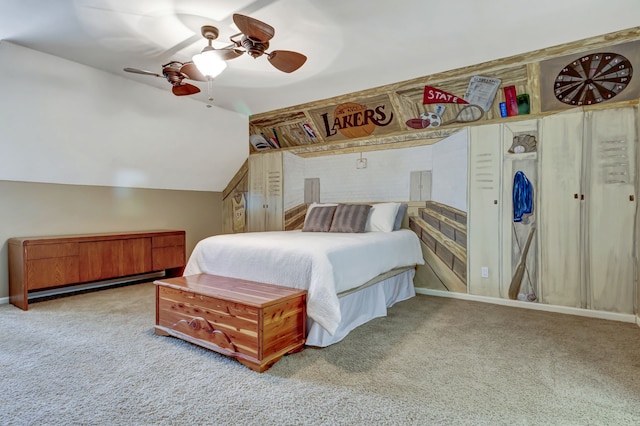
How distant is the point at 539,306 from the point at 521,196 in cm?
107

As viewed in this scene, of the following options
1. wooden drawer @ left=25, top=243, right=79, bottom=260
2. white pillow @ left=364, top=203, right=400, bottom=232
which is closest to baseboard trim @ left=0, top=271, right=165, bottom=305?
wooden drawer @ left=25, top=243, right=79, bottom=260

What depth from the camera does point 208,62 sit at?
2529 millimetres

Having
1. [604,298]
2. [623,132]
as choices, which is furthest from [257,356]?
[623,132]

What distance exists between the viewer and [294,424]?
1.58 meters

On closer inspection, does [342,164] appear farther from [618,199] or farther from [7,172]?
[7,172]

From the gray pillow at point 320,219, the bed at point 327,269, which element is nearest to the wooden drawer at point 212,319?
the bed at point 327,269

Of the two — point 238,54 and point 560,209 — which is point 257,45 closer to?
point 238,54

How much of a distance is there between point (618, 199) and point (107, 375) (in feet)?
13.3

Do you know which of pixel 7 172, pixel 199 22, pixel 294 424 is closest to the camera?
pixel 294 424

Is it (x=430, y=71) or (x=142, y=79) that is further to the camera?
(x=142, y=79)

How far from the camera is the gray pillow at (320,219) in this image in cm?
400

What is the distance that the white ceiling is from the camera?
7.77 feet

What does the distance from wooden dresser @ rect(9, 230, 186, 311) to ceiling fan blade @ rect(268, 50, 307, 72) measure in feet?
9.46

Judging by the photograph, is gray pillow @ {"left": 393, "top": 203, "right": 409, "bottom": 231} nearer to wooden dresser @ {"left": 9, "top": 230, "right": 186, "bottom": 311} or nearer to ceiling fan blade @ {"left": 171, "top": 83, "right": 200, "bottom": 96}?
ceiling fan blade @ {"left": 171, "top": 83, "right": 200, "bottom": 96}
